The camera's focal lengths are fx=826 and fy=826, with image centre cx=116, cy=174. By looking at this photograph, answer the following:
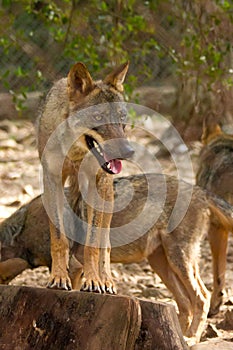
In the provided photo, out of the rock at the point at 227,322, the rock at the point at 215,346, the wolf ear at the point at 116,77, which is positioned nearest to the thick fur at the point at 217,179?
the rock at the point at 227,322

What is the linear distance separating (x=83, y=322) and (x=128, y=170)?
7070 mm

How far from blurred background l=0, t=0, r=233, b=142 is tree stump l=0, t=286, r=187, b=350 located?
394 cm

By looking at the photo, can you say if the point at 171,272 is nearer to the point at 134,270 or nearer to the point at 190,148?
the point at 134,270

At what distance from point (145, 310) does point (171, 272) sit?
8.63 feet

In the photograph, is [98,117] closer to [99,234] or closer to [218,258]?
[99,234]

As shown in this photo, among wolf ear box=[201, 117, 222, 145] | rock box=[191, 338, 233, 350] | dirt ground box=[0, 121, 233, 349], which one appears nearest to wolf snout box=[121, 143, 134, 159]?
rock box=[191, 338, 233, 350]

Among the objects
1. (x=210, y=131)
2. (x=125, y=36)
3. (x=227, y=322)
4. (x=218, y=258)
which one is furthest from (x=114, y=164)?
(x=210, y=131)

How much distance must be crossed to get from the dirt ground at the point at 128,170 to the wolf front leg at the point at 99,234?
0.89 m

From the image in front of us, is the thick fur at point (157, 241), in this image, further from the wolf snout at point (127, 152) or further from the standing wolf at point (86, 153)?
the wolf snout at point (127, 152)

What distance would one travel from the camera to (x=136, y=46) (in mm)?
10352

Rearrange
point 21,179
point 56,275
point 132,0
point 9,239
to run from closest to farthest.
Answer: point 56,275 → point 9,239 → point 132,0 → point 21,179

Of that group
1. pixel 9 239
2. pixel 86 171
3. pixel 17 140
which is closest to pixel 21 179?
pixel 17 140

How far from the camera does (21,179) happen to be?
432 inches

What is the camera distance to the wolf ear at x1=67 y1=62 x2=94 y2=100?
5367mm
